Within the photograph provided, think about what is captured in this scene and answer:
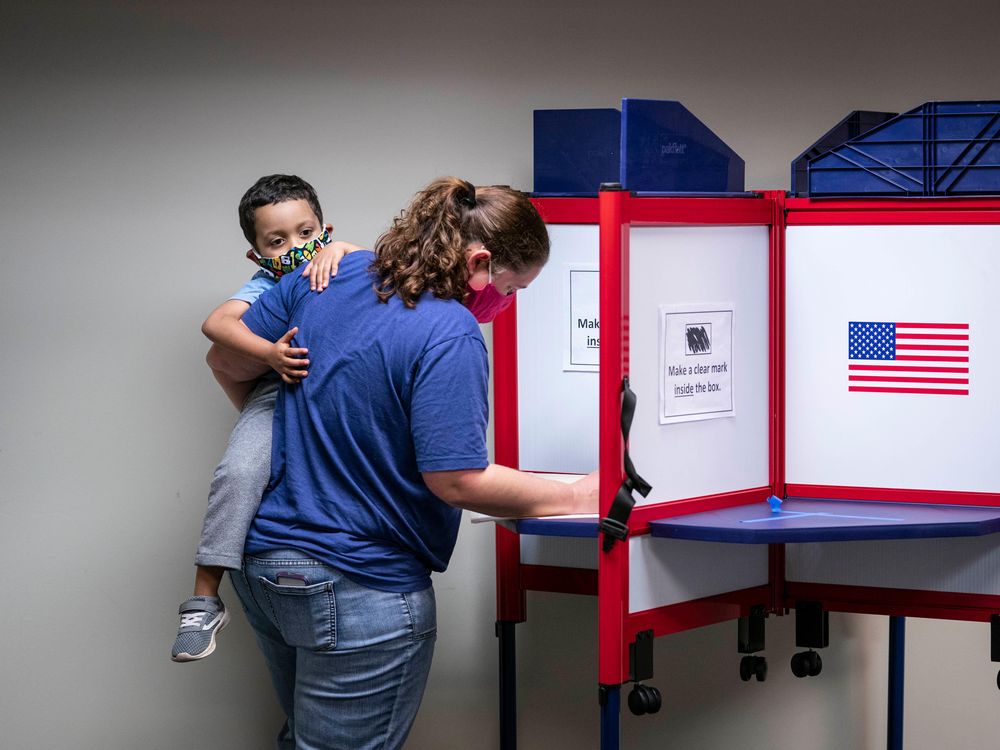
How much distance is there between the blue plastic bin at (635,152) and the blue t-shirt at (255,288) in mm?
592

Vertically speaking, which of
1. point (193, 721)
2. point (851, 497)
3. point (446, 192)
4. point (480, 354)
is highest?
point (446, 192)

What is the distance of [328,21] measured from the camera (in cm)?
277

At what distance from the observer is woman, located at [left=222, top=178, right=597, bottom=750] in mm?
1721

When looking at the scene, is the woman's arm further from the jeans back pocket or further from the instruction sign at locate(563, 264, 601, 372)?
the instruction sign at locate(563, 264, 601, 372)

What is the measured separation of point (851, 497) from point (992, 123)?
2.40ft

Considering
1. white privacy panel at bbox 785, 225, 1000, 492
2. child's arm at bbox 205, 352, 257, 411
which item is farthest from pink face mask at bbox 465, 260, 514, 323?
white privacy panel at bbox 785, 225, 1000, 492

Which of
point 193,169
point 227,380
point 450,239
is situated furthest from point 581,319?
point 193,169

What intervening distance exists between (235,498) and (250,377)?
261mm

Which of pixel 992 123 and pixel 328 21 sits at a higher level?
pixel 328 21

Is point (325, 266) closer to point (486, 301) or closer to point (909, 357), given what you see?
point (486, 301)

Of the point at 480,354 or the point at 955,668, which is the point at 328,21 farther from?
A: the point at 955,668

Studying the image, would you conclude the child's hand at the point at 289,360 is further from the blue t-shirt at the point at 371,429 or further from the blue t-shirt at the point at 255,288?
the blue t-shirt at the point at 255,288

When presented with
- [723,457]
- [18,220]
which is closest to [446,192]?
[723,457]

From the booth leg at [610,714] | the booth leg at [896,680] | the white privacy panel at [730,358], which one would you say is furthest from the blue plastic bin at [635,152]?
the booth leg at [896,680]
